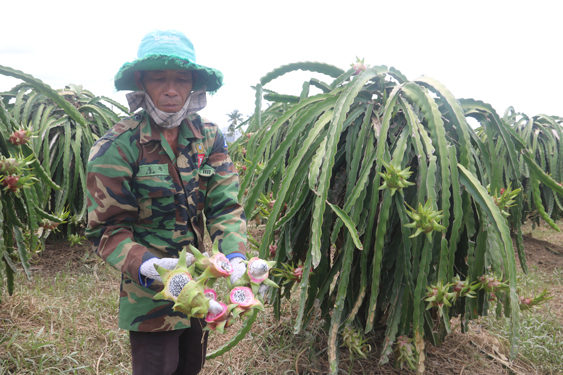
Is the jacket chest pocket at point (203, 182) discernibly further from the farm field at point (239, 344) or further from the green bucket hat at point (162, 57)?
the farm field at point (239, 344)

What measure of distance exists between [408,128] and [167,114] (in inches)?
43.1

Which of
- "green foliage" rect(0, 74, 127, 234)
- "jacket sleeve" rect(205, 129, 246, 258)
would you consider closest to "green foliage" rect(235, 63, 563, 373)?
"jacket sleeve" rect(205, 129, 246, 258)

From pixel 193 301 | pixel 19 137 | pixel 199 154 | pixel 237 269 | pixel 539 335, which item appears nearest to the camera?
pixel 193 301

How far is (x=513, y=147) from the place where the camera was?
1918 mm

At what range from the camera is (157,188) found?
146 centimetres

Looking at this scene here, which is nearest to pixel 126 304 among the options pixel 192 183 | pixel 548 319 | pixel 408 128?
pixel 192 183

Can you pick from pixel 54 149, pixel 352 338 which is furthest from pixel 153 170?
pixel 54 149

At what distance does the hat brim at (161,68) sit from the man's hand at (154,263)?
73 centimetres

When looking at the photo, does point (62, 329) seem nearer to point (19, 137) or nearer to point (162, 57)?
point (19, 137)

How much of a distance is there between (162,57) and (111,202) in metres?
0.58

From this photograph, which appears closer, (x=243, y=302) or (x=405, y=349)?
(x=243, y=302)

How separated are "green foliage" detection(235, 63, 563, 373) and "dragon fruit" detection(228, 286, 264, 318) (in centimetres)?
34

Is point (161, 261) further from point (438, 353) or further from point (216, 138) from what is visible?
point (438, 353)

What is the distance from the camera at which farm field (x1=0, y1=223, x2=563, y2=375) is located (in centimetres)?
218
